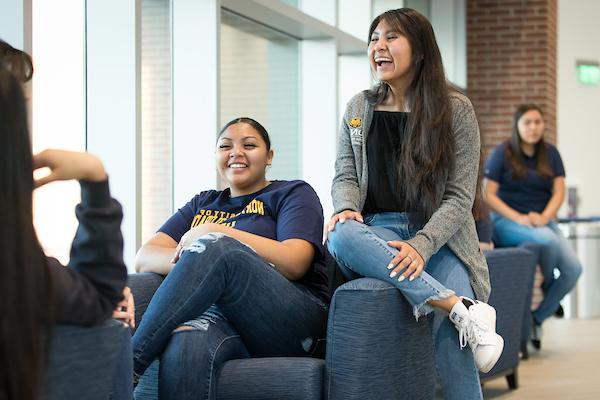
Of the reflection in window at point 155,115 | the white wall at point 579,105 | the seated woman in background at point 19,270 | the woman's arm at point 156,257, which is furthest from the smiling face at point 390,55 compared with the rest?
the white wall at point 579,105

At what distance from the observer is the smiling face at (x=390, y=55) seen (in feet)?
10.9

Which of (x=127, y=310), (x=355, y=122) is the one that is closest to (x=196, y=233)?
(x=355, y=122)

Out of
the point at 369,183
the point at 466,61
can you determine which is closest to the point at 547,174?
the point at 466,61

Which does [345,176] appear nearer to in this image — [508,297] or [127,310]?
[127,310]

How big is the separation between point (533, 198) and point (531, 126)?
1.69 ft

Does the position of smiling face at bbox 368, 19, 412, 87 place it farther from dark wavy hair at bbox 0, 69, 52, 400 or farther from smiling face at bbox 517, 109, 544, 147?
smiling face at bbox 517, 109, 544, 147

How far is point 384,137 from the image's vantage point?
11.0 ft

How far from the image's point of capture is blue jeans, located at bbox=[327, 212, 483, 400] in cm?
294

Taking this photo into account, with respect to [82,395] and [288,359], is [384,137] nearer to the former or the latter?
[288,359]

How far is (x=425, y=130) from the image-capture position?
3.22m

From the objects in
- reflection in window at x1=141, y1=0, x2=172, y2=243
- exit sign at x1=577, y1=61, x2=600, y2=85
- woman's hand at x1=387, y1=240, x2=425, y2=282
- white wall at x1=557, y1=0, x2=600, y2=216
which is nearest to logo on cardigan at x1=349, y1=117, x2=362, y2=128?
woman's hand at x1=387, y1=240, x2=425, y2=282

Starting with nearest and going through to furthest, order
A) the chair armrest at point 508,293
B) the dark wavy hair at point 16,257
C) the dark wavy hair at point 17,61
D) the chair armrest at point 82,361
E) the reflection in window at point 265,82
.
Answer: the dark wavy hair at point 16,257, the chair armrest at point 82,361, the dark wavy hair at point 17,61, the chair armrest at point 508,293, the reflection in window at point 265,82

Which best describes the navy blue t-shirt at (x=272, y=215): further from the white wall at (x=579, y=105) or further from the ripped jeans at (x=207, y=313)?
the white wall at (x=579, y=105)

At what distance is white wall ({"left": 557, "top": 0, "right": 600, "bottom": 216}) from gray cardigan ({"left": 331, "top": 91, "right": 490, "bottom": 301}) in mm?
8338
